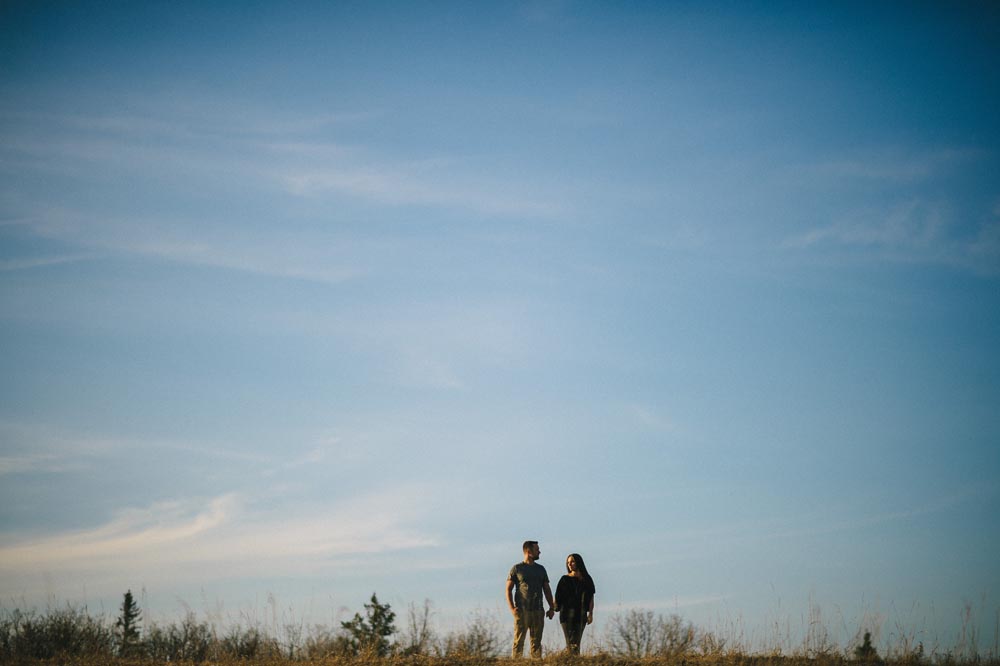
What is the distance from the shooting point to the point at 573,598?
50.9 ft

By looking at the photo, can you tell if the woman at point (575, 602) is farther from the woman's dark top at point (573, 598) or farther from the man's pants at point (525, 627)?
the man's pants at point (525, 627)

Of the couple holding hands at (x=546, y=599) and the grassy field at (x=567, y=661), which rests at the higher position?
the couple holding hands at (x=546, y=599)

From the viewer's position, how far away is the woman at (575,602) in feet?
50.8

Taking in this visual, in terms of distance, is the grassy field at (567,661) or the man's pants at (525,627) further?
the man's pants at (525,627)

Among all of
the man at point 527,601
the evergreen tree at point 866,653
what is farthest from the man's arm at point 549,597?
the evergreen tree at point 866,653

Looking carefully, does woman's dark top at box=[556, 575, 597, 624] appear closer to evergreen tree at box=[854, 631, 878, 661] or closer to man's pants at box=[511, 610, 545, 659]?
man's pants at box=[511, 610, 545, 659]

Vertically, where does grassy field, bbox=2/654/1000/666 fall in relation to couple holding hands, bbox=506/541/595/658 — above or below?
below

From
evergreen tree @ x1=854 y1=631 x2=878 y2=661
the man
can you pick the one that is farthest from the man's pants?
evergreen tree @ x1=854 y1=631 x2=878 y2=661

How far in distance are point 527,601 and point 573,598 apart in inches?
32.5

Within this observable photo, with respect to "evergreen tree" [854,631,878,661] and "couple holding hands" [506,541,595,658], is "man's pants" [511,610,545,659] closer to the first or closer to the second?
"couple holding hands" [506,541,595,658]

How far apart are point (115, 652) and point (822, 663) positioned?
45.0 feet

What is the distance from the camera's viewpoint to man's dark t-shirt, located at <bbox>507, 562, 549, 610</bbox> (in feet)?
51.1

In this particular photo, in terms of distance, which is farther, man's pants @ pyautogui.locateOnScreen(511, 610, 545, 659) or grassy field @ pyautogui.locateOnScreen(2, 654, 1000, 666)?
man's pants @ pyautogui.locateOnScreen(511, 610, 545, 659)

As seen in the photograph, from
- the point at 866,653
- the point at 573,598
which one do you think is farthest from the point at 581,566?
the point at 866,653
